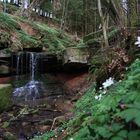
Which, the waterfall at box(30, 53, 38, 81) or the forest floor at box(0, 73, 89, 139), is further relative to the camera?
the waterfall at box(30, 53, 38, 81)

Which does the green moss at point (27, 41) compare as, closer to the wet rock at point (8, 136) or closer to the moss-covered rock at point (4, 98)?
the moss-covered rock at point (4, 98)

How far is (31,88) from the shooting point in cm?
1555

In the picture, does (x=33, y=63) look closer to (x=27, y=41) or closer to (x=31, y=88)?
(x=27, y=41)

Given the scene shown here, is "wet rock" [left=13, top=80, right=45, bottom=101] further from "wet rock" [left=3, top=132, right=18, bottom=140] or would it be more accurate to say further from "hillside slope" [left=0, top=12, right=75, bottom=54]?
"wet rock" [left=3, top=132, right=18, bottom=140]

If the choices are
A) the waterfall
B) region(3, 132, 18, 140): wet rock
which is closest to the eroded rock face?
the waterfall

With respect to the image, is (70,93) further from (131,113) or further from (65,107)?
(131,113)

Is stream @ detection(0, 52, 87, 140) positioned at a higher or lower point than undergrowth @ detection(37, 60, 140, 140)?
lower

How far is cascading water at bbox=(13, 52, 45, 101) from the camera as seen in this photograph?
14.6 metres

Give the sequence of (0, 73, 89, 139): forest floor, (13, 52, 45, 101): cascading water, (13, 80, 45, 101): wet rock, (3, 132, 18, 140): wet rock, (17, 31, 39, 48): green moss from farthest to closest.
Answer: (17, 31, 39, 48): green moss < (13, 52, 45, 101): cascading water < (13, 80, 45, 101): wet rock < (0, 73, 89, 139): forest floor < (3, 132, 18, 140): wet rock

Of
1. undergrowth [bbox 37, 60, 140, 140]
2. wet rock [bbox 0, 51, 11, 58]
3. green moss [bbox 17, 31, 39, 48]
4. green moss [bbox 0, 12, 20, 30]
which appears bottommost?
undergrowth [bbox 37, 60, 140, 140]

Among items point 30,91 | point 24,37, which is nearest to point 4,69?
point 30,91

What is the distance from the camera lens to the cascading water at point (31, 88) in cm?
1460

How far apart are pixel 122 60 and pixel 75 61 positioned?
997 centimetres

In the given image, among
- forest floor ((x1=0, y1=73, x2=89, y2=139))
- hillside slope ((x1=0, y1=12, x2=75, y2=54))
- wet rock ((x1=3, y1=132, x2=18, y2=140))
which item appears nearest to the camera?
wet rock ((x1=3, y1=132, x2=18, y2=140))
